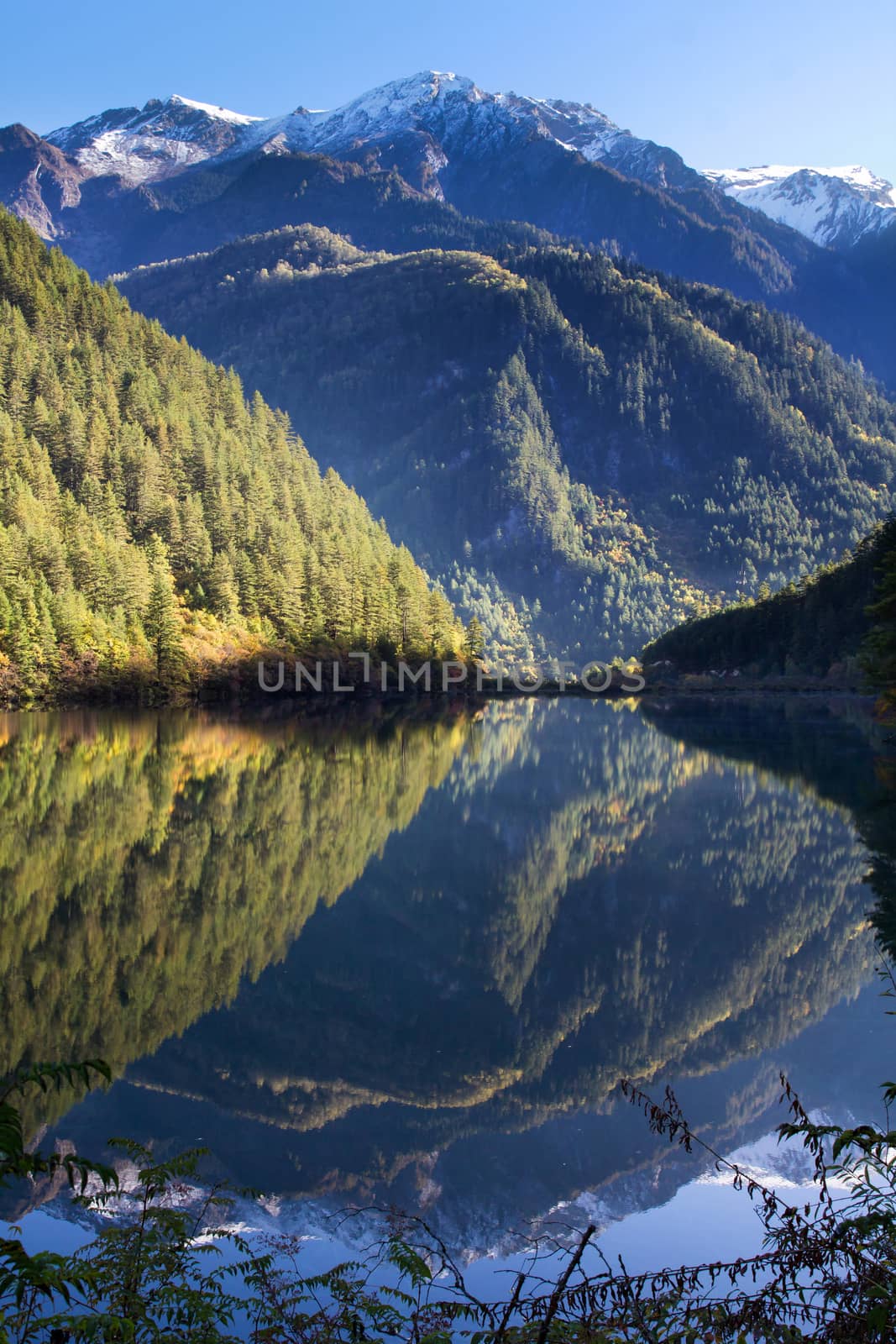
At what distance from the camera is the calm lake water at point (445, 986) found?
10328mm

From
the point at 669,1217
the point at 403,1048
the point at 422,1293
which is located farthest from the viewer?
the point at 403,1048

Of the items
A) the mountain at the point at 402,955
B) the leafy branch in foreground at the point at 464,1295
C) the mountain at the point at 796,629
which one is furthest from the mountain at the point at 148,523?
the leafy branch in foreground at the point at 464,1295

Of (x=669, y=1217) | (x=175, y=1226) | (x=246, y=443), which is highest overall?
(x=246, y=443)

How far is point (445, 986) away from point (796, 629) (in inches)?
4205

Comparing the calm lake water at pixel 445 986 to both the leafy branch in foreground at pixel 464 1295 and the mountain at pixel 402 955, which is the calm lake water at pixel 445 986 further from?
the leafy branch in foreground at pixel 464 1295

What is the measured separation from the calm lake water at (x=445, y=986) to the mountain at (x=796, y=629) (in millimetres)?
67099

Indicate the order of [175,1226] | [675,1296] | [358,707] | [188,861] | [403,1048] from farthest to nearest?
[358,707], [188,861], [403,1048], [175,1226], [675,1296]

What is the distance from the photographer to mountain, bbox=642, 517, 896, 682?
103188mm

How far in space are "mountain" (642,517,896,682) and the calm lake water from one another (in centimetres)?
6710

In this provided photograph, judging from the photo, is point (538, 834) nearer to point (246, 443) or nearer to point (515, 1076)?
point (515, 1076)

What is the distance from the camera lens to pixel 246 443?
5472 inches

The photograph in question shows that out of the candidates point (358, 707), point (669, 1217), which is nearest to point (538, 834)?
point (669, 1217)

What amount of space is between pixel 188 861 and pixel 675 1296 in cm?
1833

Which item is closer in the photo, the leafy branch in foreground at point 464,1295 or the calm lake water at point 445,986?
the leafy branch in foreground at point 464,1295
